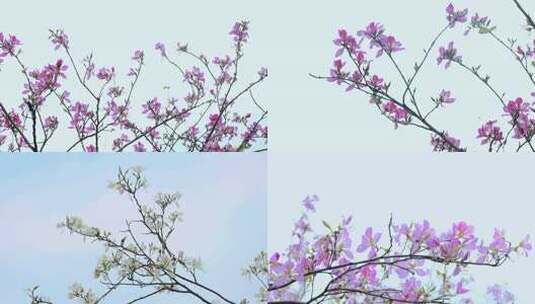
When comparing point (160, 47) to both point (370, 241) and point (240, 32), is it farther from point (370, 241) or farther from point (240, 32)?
point (370, 241)

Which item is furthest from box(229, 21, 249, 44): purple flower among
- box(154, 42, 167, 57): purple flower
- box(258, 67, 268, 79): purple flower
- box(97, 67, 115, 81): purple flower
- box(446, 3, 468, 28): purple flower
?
box(446, 3, 468, 28): purple flower

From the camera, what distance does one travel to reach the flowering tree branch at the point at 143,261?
190 cm

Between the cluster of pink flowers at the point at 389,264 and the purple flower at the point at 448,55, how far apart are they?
0.60 meters

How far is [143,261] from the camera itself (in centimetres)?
192

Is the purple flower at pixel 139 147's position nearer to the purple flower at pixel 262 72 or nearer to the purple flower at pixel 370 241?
the purple flower at pixel 262 72

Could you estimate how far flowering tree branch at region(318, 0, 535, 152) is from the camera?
218 cm

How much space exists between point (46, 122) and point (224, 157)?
2.24 feet

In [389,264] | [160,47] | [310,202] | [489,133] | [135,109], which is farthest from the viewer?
[135,109]

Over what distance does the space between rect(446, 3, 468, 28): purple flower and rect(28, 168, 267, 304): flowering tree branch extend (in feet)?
3.16

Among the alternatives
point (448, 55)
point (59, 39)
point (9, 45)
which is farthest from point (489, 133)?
point (9, 45)

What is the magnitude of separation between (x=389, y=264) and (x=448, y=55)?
0.77 m

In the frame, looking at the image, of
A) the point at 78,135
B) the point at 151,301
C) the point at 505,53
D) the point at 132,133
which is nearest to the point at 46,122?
the point at 78,135

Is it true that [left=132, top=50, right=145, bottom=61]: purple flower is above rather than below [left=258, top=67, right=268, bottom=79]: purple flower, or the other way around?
above

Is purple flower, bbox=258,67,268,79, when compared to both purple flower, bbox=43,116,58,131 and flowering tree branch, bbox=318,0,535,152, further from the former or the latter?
purple flower, bbox=43,116,58,131
